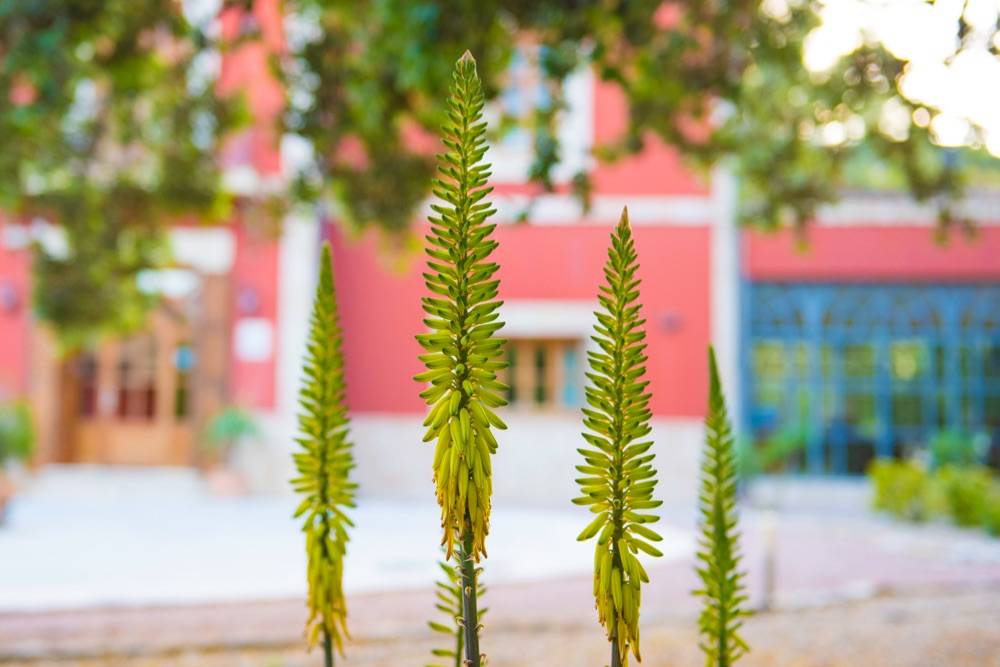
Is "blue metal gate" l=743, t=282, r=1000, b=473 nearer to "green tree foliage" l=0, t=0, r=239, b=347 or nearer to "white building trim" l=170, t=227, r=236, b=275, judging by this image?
"white building trim" l=170, t=227, r=236, b=275

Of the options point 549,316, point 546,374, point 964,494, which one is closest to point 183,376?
point 546,374

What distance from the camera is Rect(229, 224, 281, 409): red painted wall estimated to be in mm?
13914

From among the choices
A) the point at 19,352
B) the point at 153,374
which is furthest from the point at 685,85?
the point at 19,352

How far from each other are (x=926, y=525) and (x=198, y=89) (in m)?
9.39

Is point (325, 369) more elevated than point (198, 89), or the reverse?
point (198, 89)

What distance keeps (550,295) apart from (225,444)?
5.22m

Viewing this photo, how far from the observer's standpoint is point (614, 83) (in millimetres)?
6234

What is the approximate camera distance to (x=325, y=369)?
0.78 metres

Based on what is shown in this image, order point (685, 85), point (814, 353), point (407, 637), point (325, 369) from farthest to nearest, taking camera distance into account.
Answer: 1. point (814, 353)
2. point (685, 85)
3. point (407, 637)
4. point (325, 369)

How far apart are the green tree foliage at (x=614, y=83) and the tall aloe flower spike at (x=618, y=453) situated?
3955 millimetres

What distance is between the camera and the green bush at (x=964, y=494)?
1083 cm

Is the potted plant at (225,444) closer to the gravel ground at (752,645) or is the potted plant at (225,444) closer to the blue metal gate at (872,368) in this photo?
the blue metal gate at (872,368)

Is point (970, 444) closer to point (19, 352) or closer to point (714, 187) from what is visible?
point (714, 187)

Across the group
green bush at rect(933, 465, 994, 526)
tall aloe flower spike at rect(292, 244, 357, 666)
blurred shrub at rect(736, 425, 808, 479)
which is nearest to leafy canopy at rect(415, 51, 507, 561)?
tall aloe flower spike at rect(292, 244, 357, 666)
